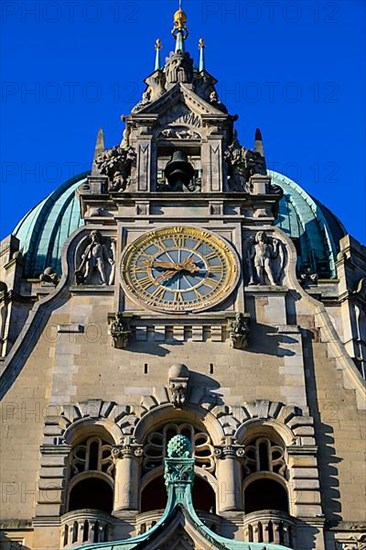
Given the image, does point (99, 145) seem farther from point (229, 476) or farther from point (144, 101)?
point (229, 476)

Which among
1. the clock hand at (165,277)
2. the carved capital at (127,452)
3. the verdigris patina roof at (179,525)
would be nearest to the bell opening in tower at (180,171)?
the clock hand at (165,277)

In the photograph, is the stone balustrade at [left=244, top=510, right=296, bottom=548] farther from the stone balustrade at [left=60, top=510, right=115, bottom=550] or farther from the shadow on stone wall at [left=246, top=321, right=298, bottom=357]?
the shadow on stone wall at [left=246, top=321, right=298, bottom=357]

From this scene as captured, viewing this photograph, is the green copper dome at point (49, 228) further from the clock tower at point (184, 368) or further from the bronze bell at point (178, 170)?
the bronze bell at point (178, 170)

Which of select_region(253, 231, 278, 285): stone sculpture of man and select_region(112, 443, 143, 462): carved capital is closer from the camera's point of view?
select_region(112, 443, 143, 462): carved capital

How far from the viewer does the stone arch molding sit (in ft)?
89.6

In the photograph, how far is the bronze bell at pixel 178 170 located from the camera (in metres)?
32.2

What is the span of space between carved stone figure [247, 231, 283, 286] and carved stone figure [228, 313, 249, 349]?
1367mm

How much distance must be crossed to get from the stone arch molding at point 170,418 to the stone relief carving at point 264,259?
326 cm

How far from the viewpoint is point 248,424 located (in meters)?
27.5

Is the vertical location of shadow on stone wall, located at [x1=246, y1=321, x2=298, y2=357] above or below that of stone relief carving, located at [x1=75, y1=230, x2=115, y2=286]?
below

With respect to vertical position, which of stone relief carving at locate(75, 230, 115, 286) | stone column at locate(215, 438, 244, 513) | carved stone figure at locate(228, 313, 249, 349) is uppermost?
stone relief carving at locate(75, 230, 115, 286)

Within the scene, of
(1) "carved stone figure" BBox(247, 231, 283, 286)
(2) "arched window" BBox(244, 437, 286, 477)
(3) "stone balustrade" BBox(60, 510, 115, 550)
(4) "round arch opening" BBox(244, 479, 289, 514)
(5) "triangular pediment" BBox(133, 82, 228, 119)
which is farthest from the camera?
(5) "triangular pediment" BBox(133, 82, 228, 119)

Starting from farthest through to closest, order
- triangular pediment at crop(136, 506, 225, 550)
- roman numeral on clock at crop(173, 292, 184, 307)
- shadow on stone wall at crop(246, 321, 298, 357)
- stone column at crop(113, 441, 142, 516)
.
Answer: roman numeral on clock at crop(173, 292, 184, 307) < shadow on stone wall at crop(246, 321, 298, 357) < stone column at crop(113, 441, 142, 516) < triangular pediment at crop(136, 506, 225, 550)

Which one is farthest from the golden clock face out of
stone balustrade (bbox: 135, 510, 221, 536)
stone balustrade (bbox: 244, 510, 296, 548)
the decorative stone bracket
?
stone balustrade (bbox: 244, 510, 296, 548)
